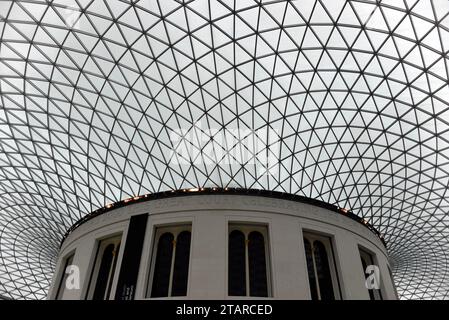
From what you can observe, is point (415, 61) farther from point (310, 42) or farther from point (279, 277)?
point (279, 277)

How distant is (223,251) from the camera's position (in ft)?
82.1

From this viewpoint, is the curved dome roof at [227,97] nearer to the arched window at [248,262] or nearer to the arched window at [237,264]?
the arched window at [248,262]

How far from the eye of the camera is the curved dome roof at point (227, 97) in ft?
83.1

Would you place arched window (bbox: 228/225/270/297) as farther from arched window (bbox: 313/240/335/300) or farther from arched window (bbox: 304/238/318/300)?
arched window (bbox: 313/240/335/300)

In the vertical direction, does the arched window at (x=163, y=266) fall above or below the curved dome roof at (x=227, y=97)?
below

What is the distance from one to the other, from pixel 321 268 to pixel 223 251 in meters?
8.97

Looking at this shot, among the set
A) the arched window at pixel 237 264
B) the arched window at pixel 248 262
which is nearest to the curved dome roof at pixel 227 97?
the arched window at pixel 248 262

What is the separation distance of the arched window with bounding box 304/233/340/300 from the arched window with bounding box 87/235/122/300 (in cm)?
1660

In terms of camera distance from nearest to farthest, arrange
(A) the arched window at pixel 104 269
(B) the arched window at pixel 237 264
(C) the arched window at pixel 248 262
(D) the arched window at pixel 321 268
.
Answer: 1. (B) the arched window at pixel 237 264
2. (C) the arched window at pixel 248 262
3. (D) the arched window at pixel 321 268
4. (A) the arched window at pixel 104 269

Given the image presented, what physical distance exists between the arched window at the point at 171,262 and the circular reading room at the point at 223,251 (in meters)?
0.08

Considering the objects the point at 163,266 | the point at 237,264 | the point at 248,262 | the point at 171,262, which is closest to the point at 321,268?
the point at 248,262

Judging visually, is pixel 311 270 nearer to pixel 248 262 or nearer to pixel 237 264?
pixel 248 262
